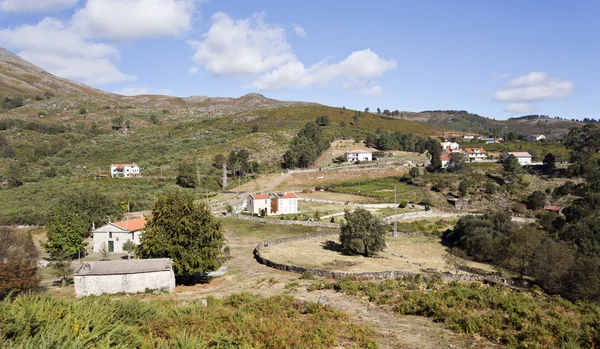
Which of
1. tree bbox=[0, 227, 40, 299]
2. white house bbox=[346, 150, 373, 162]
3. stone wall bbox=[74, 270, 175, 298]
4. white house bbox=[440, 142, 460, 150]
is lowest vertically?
stone wall bbox=[74, 270, 175, 298]

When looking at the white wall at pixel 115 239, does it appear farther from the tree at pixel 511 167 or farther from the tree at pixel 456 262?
the tree at pixel 511 167

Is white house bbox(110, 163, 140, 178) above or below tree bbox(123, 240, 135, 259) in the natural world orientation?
above

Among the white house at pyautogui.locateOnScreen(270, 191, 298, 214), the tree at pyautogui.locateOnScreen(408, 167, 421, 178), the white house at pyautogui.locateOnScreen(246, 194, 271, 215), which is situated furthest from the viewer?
the tree at pyautogui.locateOnScreen(408, 167, 421, 178)

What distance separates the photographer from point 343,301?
82.2ft

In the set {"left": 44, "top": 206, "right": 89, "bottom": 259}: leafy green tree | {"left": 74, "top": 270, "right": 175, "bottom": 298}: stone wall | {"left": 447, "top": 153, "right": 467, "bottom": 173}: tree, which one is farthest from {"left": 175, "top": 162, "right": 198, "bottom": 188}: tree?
{"left": 447, "top": 153, "right": 467, "bottom": 173}: tree

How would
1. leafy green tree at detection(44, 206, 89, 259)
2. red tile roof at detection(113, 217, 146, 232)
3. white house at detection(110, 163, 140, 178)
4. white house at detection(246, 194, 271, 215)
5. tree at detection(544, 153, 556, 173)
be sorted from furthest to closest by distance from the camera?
tree at detection(544, 153, 556, 173) → white house at detection(110, 163, 140, 178) → white house at detection(246, 194, 271, 215) → red tile roof at detection(113, 217, 146, 232) → leafy green tree at detection(44, 206, 89, 259)

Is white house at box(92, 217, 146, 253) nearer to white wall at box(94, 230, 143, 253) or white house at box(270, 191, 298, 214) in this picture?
white wall at box(94, 230, 143, 253)

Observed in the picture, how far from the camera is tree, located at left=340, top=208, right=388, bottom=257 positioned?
1868 inches

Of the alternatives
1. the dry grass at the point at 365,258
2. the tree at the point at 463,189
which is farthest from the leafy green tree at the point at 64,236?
the tree at the point at 463,189

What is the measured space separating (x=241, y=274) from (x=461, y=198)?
68.1 m

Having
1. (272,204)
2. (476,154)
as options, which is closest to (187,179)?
(272,204)

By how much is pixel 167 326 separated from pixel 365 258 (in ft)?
113

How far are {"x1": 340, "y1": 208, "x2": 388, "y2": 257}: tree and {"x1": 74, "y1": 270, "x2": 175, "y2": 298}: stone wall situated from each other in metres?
24.0

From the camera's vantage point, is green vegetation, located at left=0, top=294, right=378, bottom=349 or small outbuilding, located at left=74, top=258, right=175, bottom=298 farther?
small outbuilding, located at left=74, top=258, right=175, bottom=298
